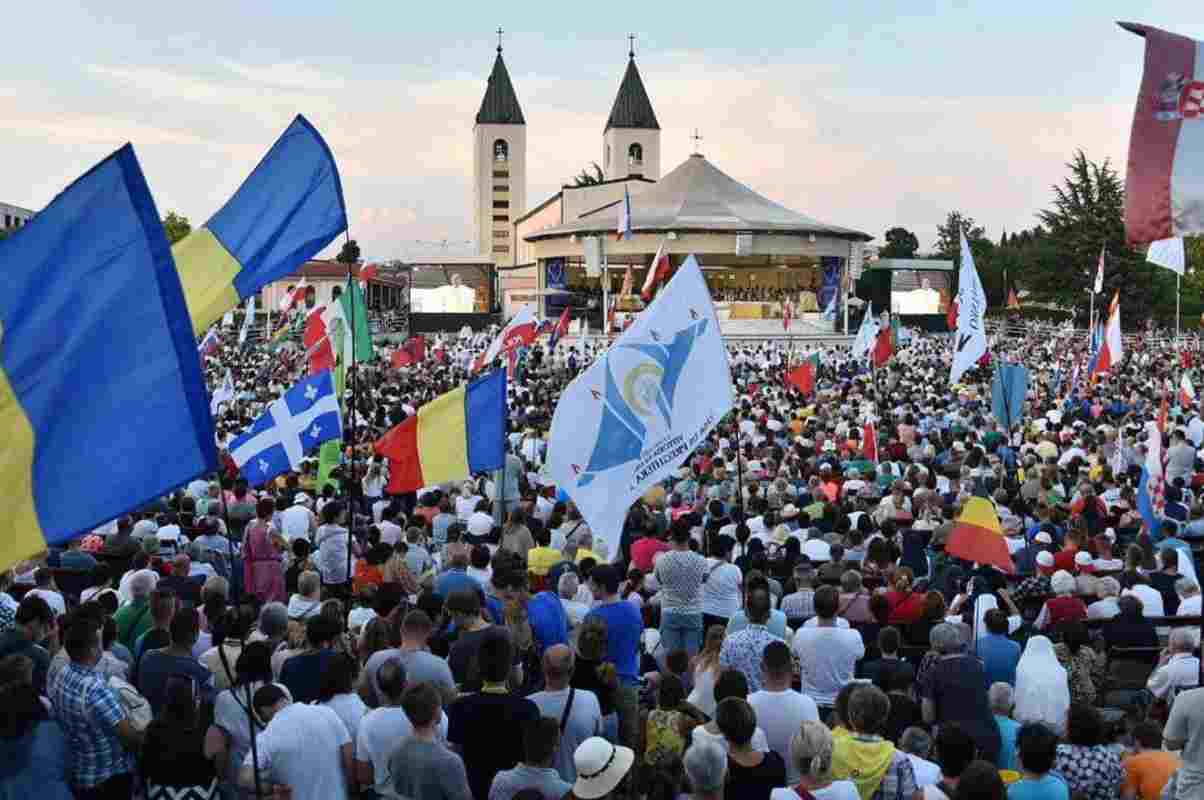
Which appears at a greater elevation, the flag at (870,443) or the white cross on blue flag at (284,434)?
the white cross on blue flag at (284,434)

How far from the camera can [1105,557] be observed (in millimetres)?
10438

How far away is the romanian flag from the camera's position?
348 inches

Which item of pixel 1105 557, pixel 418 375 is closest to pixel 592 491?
pixel 1105 557

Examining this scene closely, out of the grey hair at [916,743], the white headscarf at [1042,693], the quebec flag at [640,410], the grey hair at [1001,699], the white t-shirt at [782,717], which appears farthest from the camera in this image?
the quebec flag at [640,410]

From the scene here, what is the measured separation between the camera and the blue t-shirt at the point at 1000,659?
7.19 meters

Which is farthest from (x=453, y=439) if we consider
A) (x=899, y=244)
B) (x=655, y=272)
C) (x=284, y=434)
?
(x=899, y=244)

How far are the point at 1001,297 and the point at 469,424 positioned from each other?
283ft

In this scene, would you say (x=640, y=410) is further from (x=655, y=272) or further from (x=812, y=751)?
(x=655, y=272)

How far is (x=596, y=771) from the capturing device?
183 inches

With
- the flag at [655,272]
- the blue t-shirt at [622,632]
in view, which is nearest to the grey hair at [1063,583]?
the blue t-shirt at [622,632]

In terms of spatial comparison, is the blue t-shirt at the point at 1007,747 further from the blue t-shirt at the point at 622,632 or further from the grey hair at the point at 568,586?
the grey hair at the point at 568,586

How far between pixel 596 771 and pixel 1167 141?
3573 millimetres

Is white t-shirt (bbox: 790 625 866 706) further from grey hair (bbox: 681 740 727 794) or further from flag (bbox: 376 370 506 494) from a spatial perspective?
flag (bbox: 376 370 506 494)

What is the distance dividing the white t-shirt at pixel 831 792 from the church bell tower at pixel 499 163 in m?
96.6
